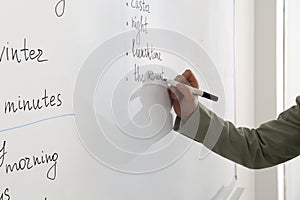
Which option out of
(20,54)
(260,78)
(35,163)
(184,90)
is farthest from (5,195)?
(260,78)

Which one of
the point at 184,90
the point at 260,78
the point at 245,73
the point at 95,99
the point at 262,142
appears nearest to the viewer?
the point at 95,99

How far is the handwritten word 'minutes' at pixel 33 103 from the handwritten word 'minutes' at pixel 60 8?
0.10m

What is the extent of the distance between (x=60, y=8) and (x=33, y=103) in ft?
0.41

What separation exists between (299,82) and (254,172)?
0.42 m

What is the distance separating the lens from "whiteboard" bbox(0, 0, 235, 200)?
509 mm

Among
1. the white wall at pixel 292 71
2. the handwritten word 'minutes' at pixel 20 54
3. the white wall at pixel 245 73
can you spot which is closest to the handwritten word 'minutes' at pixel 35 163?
the handwritten word 'minutes' at pixel 20 54

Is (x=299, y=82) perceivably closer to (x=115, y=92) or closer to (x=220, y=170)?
(x=220, y=170)

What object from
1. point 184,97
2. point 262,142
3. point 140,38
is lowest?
point 262,142

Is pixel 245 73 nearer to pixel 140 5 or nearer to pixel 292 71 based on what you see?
pixel 292 71

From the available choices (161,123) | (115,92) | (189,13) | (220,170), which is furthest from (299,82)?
(115,92)

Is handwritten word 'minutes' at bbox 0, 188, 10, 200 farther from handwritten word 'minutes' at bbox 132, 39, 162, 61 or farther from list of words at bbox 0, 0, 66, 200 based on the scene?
handwritten word 'minutes' at bbox 132, 39, 162, 61

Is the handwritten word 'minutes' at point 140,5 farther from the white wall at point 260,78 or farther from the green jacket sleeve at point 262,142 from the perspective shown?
the white wall at point 260,78

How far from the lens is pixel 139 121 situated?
79 cm

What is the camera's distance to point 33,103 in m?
0.53
